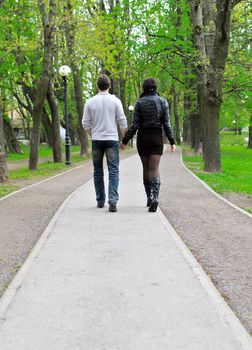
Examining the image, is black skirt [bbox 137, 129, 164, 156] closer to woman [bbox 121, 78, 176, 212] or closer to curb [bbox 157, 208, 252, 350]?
woman [bbox 121, 78, 176, 212]

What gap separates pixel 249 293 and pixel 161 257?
1189 mm

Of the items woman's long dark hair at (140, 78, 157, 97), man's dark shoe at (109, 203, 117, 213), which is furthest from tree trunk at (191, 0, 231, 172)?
man's dark shoe at (109, 203, 117, 213)

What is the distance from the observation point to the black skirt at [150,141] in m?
7.78

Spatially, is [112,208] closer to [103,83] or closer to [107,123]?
[107,123]

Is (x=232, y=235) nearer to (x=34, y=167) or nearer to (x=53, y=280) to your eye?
(x=53, y=280)

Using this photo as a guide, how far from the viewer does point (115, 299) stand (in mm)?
3936

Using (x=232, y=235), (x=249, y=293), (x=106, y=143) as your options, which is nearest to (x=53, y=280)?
(x=249, y=293)

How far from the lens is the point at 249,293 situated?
4.22 metres

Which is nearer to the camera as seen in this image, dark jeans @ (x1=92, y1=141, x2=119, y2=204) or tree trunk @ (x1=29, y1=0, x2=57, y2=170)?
dark jeans @ (x1=92, y1=141, x2=119, y2=204)

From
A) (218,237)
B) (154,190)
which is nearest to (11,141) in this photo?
(154,190)

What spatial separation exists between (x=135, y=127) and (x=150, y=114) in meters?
0.31

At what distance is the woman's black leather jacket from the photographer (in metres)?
7.70

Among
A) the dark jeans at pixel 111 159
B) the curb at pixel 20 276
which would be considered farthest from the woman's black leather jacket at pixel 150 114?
the curb at pixel 20 276

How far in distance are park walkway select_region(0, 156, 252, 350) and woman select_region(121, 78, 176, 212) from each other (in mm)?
1631
